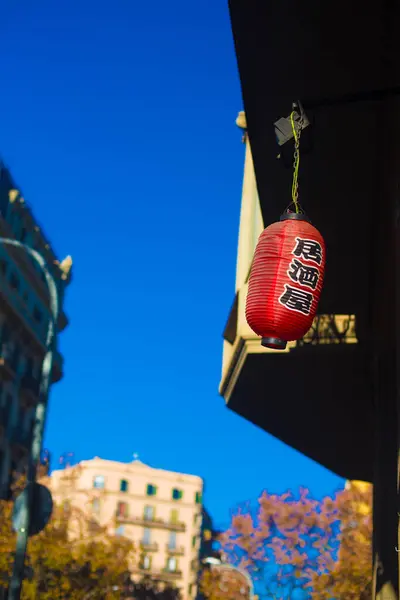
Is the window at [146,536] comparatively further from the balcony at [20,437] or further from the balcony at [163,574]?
the balcony at [20,437]

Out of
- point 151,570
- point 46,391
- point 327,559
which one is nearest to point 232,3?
point 46,391

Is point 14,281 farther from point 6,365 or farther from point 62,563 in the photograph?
point 62,563

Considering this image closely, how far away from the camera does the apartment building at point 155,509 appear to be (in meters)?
106

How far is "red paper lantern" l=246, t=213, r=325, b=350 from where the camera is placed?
22.1ft

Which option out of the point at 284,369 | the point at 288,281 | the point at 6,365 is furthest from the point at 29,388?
the point at 288,281

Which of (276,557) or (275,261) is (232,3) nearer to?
(275,261)

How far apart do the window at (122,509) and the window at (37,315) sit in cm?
5590

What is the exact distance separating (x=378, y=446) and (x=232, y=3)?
21.6ft

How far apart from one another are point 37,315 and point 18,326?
12.9 feet

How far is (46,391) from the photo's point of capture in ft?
44.9

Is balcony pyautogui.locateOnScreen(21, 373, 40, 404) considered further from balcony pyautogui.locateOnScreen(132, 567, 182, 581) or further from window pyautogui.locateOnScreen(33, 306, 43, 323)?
balcony pyautogui.locateOnScreen(132, 567, 182, 581)

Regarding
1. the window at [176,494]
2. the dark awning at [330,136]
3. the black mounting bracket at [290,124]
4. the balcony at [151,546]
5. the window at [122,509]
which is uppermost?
the window at [176,494]

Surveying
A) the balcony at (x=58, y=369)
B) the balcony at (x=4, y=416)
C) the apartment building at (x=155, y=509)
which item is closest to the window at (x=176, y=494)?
the apartment building at (x=155, y=509)

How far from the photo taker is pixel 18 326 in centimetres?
5284
